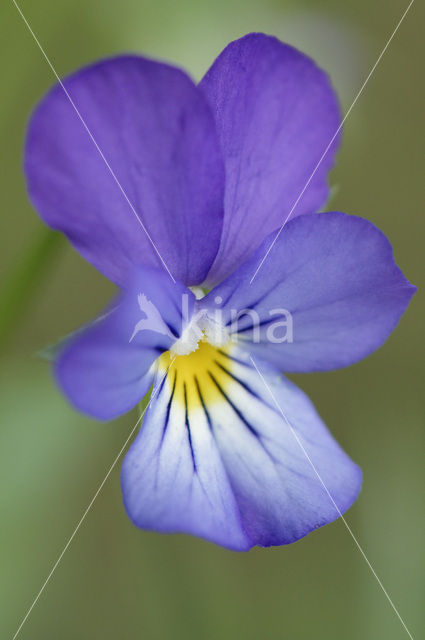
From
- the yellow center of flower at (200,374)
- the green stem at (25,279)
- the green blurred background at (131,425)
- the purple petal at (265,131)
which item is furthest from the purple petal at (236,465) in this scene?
the green blurred background at (131,425)

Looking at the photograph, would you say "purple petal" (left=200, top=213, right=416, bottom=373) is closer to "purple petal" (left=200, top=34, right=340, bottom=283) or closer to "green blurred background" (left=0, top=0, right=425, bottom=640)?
"purple petal" (left=200, top=34, right=340, bottom=283)

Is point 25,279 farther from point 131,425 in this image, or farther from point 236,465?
point 131,425

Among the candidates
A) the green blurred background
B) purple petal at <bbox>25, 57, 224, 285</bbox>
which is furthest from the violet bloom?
the green blurred background

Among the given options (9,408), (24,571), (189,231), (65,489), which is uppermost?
(189,231)

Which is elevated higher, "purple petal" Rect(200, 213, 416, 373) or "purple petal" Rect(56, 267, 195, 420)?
"purple petal" Rect(200, 213, 416, 373)

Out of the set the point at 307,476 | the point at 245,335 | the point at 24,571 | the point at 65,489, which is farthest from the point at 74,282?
the point at 307,476

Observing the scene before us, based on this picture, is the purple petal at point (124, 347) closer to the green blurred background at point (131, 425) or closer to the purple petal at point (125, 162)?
the purple petal at point (125, 162)

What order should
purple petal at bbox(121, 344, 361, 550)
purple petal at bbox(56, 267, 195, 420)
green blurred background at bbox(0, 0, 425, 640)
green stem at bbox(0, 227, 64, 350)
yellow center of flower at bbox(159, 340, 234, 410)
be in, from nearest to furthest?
purple petal at bbox(56, 267, 195, 420), purple petal at bbox(121, 344, 361, 550), yellow center of flower at bbox(159, 340, 234, 410), green stem at bbox(0, 227, 64, 350), green blurred background at bbox(0, 0, 425, 640)

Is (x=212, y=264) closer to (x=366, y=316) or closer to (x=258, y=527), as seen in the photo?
(x=366, y=316)
